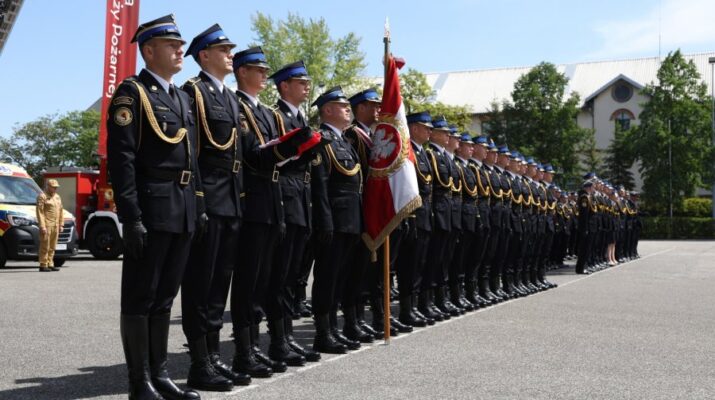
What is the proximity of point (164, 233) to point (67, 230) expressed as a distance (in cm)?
1501

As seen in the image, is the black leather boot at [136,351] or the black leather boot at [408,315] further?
the black leather boot at [408,315]

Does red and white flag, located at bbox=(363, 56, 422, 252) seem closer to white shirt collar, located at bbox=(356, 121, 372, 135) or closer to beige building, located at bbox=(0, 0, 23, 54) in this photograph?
white shirt collar, located at bbox=(356, 121, 372, 135)

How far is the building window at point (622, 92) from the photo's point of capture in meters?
69.1

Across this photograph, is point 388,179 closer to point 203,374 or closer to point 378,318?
point 378,318

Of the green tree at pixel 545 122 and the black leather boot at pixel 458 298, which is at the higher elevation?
the green tree at pixel 545 122

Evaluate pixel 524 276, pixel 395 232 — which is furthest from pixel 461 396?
pixel 524 276

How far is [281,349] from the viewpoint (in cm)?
647

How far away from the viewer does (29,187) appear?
19.4 m

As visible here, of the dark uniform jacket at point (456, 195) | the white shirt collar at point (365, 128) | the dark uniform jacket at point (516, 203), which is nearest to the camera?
the white shirt collar at point (365, 128)

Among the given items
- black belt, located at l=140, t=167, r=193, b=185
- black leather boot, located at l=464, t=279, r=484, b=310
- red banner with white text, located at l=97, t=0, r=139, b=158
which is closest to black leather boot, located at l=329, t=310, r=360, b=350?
black belt, located at l=140, t=167, r=193, b=185

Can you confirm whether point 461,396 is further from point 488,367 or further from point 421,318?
point 421,318

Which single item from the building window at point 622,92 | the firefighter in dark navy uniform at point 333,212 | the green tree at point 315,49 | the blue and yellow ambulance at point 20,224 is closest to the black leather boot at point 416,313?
the firefighter in dark navy uniform at point 333,212

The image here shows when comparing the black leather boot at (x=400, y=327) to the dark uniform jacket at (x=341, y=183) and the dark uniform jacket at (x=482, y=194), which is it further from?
the dark uniform jacket at (x=482, y=194)

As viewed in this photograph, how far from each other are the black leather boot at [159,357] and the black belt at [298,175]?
156 centimetres
